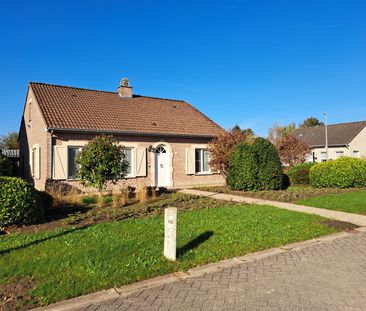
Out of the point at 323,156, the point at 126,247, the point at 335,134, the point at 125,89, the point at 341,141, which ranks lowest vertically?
the point at 126,247

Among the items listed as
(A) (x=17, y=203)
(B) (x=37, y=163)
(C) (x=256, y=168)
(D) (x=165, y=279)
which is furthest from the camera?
(B) (x=37, y=163)

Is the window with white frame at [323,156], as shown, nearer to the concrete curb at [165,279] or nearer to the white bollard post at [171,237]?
the concrete curb at [165,279]

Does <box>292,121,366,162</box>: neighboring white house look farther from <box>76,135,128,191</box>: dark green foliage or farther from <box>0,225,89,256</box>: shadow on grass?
<box>0,225,89,256</box>: shadow on grass

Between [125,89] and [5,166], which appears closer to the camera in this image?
[5,166]

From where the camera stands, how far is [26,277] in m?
4.73

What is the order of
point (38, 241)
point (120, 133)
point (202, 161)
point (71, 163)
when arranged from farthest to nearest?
point (202, 161) < point (120, 133) < point (71, 163) < point (38, 241)

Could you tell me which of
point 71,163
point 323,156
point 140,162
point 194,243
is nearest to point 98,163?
point 71,163

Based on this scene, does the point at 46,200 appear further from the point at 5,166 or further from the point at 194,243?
the point at 5,166

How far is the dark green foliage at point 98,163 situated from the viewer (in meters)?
10.9

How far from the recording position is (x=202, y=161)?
19.7 m

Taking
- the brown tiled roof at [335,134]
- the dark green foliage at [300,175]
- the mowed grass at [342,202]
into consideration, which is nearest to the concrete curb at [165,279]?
the mowed grass at [342,202]

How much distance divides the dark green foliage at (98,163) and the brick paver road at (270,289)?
6.93 m

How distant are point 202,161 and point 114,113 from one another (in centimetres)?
591

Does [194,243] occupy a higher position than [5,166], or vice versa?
[5,166]
